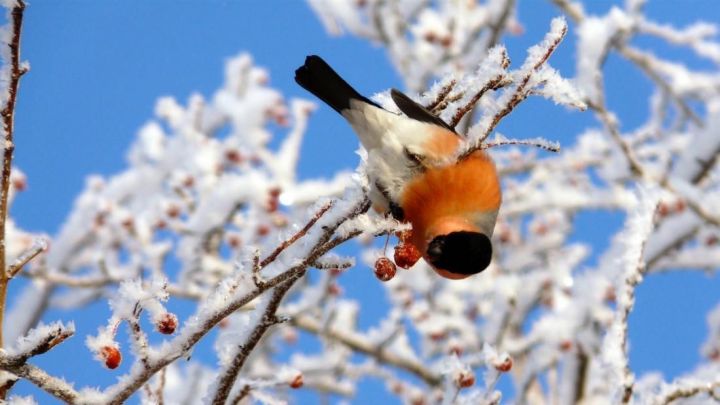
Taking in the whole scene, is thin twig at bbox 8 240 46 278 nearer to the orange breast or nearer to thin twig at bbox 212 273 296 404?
thin twig at bbox 212 273 296 404

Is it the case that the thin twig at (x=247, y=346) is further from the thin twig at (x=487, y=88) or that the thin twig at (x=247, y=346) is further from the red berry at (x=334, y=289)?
the red berry at (x=334, y=289)

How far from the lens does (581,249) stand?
257 inches

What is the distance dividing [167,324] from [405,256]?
2.66 ft

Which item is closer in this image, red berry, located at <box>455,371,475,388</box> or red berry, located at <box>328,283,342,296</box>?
red berry, located at <box>455,371,475,388</box>

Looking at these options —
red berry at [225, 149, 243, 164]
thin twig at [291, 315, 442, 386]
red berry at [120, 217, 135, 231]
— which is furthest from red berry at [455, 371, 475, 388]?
red berry at [225, 149, 243, 164]

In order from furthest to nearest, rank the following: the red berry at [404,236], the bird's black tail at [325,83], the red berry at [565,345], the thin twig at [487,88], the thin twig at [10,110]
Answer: the red berry at [565,345]
the bird's black tail at [325,83]
the red berry at [404,236]
the thin twig at [487,88]
the thin twig at [10,110]

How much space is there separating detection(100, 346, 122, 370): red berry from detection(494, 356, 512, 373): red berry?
35.6 inches

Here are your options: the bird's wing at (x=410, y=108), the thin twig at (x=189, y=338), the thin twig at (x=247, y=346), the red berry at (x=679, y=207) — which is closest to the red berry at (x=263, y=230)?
the red berry at (x=679, y=207)

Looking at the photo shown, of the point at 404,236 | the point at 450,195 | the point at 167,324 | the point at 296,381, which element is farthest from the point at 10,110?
the point at 450,195

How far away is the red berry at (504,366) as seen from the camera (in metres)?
1.73

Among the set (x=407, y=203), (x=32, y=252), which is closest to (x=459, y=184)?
(x=407, y=203)

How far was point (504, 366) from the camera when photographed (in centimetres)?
174

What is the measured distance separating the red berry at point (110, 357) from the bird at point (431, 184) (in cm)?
89

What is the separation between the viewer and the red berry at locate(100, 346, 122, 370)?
3.97ft
